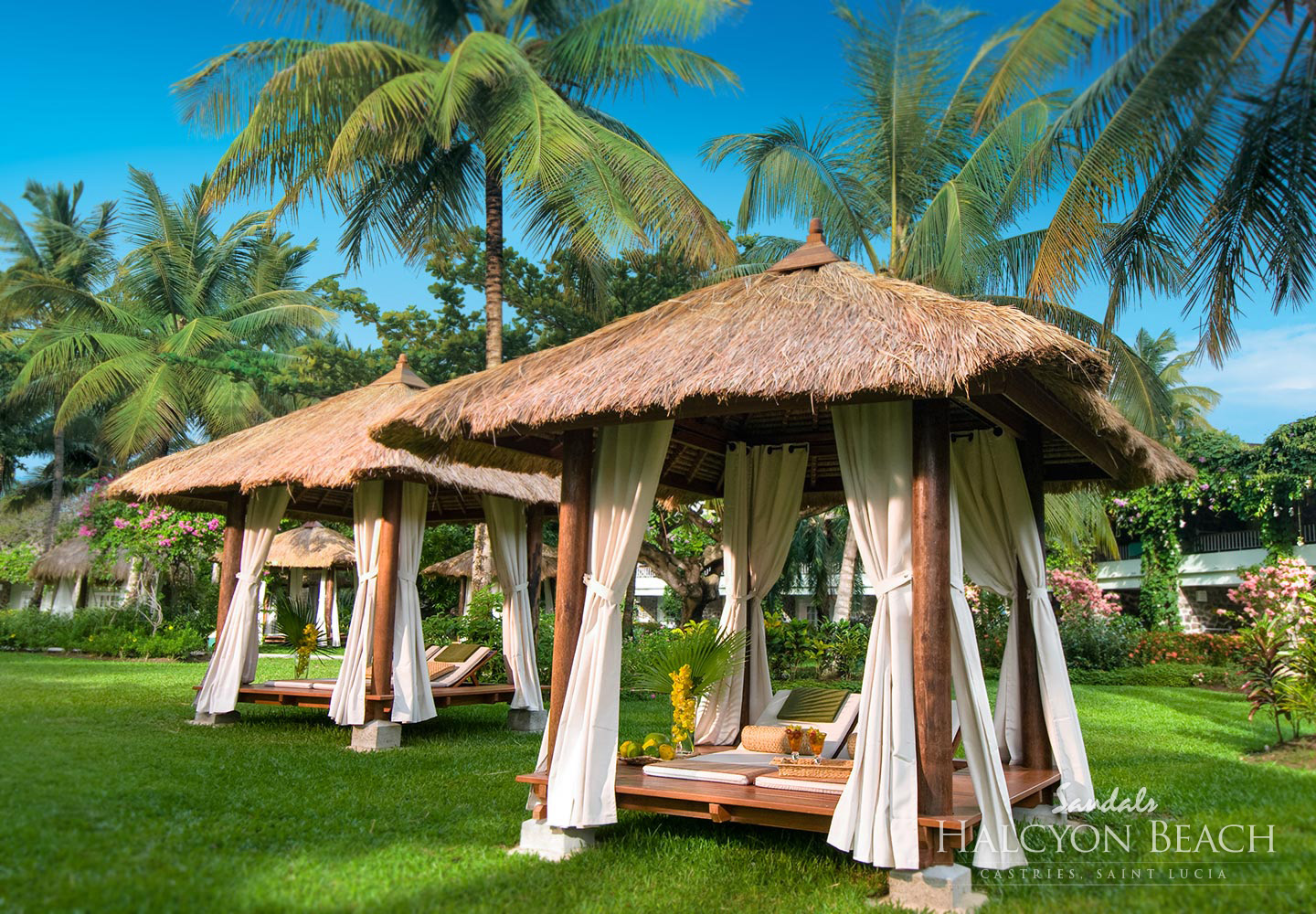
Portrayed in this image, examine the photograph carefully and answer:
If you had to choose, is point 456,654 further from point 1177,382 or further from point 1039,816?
point 1177,382

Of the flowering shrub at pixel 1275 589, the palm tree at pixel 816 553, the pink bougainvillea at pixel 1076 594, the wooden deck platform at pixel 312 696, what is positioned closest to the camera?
the wooden deck platform at pixel 312 696

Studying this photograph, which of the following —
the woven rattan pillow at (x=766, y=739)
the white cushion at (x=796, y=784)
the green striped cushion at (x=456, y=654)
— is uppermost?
the green striped cushion at (x=456, y=654)

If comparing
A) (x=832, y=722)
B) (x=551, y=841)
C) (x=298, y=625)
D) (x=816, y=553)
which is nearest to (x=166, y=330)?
(x=298, y=625)

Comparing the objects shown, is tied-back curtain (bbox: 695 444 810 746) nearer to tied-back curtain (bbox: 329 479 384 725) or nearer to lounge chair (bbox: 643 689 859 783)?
lounge chair (bbox: 643 689 859 783)

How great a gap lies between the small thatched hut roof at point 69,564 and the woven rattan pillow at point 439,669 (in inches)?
543

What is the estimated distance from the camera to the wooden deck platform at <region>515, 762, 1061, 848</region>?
4102 mm

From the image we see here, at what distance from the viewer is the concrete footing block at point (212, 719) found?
28.7ft

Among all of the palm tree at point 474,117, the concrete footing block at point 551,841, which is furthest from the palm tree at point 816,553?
the concrete footing block at point 551,841

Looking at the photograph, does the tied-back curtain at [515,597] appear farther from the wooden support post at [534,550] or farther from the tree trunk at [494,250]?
the tree trunk at [494,250]

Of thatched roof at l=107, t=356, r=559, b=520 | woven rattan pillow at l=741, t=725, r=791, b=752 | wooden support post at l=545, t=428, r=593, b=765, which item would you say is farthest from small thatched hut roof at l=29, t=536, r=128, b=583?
wooden support post at l=545, t=428, r=593, b=765

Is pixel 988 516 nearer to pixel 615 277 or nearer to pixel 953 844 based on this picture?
pixel 953 844

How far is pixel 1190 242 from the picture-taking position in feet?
26.9

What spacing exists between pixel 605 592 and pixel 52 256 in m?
22.8

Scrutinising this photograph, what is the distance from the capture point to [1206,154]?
7.64 m
